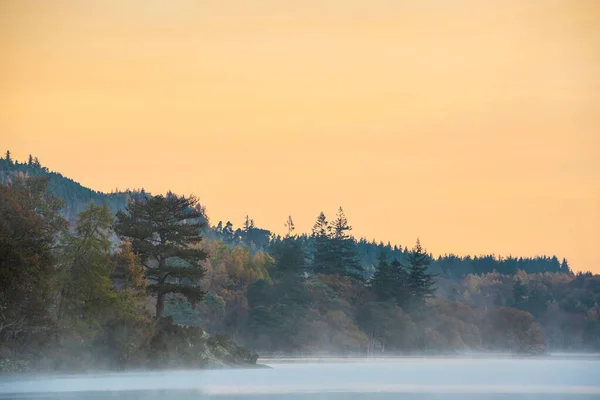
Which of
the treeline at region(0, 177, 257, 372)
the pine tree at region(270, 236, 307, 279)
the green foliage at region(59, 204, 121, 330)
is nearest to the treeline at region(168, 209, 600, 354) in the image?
the pine tree at region(270, 236, 307, 279)

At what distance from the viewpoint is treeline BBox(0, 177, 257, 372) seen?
5972 cm

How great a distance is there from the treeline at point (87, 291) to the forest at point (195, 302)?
0.11 metres

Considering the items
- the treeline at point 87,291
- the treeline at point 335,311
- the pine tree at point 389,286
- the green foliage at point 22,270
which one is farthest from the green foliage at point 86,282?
the pine tree at point 389,286

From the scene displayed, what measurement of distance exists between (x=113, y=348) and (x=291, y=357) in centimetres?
4739

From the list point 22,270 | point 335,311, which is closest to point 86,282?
point 22,270

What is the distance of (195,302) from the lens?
83812mm

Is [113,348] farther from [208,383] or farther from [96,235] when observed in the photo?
[208,383]

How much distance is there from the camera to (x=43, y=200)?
73250mm

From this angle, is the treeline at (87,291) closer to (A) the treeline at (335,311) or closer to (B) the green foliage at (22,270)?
(B) the green foliage at (22,270)

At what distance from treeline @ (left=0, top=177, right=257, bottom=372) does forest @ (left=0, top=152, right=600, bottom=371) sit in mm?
107

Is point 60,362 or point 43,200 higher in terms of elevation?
point 43,200

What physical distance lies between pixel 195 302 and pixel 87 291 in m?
14.0

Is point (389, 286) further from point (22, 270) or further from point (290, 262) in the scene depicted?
point (22, 270)

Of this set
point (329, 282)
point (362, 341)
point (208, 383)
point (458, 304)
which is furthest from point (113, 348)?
point (458, 304)
